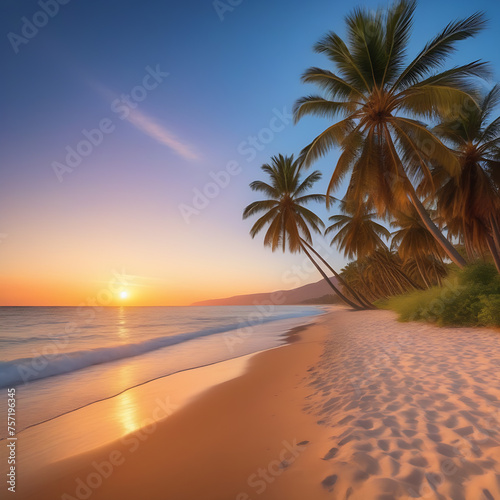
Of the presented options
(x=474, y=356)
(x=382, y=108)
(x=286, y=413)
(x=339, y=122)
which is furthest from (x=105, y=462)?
(x=382, y=108)

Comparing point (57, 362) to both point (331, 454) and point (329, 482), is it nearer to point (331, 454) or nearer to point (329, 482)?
point (331, 454)

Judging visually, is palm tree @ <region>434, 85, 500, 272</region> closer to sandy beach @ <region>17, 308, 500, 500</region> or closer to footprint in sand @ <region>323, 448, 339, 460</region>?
sandy beach @ <region>17, 308, 500, 500</region>

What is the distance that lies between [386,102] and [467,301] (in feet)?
24.6

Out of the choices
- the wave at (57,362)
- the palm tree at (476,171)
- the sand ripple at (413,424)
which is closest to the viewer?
the sand ripple at (413,424)

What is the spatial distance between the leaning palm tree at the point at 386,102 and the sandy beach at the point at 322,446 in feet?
25.7

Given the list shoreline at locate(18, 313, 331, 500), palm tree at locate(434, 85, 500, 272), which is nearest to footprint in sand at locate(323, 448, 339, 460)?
shoreline at locate(18, 313, 331, 500)

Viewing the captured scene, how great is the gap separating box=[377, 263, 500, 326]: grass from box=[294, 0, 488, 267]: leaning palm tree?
1283 millimetres

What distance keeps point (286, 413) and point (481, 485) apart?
72.9 inches

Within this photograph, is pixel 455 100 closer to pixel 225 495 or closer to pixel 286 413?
pixel 286 413

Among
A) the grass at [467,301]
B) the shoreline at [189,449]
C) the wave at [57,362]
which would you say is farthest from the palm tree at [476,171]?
the wave at [57,362]

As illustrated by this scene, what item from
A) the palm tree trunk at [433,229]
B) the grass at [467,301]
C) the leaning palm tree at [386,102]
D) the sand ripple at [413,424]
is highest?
the leaning palm tree at [386,102]

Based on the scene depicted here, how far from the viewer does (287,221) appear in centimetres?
1873

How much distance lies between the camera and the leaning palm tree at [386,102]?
341 inches

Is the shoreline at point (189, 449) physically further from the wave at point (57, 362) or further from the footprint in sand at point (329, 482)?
the wave at point (57, 362)
